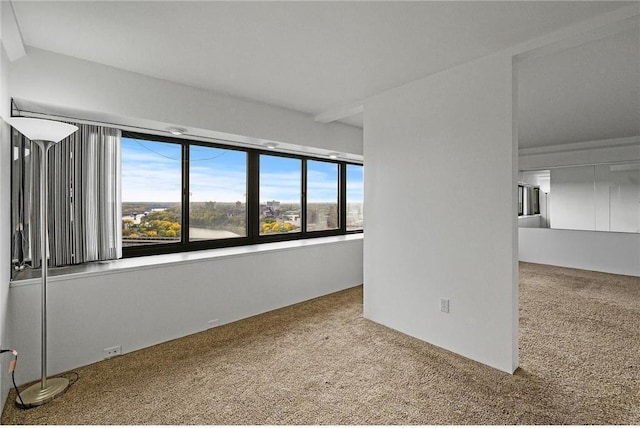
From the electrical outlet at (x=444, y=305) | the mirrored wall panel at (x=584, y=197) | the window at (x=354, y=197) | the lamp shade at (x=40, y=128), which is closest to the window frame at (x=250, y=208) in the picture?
the window at (x=354, y=197)

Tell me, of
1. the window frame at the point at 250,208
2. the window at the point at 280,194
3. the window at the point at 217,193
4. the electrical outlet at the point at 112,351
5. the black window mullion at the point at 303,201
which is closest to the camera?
the electrical outlet at the point at 112,351

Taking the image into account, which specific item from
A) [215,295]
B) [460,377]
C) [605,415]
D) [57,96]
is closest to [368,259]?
[460,377]

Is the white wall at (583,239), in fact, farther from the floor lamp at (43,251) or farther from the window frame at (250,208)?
the floor lamp at (43,251)

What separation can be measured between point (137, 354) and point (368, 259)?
7.84 feet

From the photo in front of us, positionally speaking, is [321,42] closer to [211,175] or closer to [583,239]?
[211,175]

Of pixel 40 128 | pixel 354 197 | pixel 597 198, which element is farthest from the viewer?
pixel 597 198

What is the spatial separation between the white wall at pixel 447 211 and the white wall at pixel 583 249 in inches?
202

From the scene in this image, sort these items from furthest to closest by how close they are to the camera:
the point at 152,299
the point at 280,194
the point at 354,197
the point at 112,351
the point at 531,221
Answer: the point at 531,221
the point at 354,197
the point at 280,194
the point at 152,299
the point at 112,351

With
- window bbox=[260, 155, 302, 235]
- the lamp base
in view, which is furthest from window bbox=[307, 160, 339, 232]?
the lamp base

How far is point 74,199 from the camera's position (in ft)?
9.23

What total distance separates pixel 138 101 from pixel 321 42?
1.77 metres

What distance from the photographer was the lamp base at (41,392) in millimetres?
2044

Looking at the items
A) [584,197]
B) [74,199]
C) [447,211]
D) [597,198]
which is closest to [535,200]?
[584,197]

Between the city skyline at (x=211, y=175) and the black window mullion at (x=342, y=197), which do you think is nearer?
the city skyline at (x=211, y=175)
